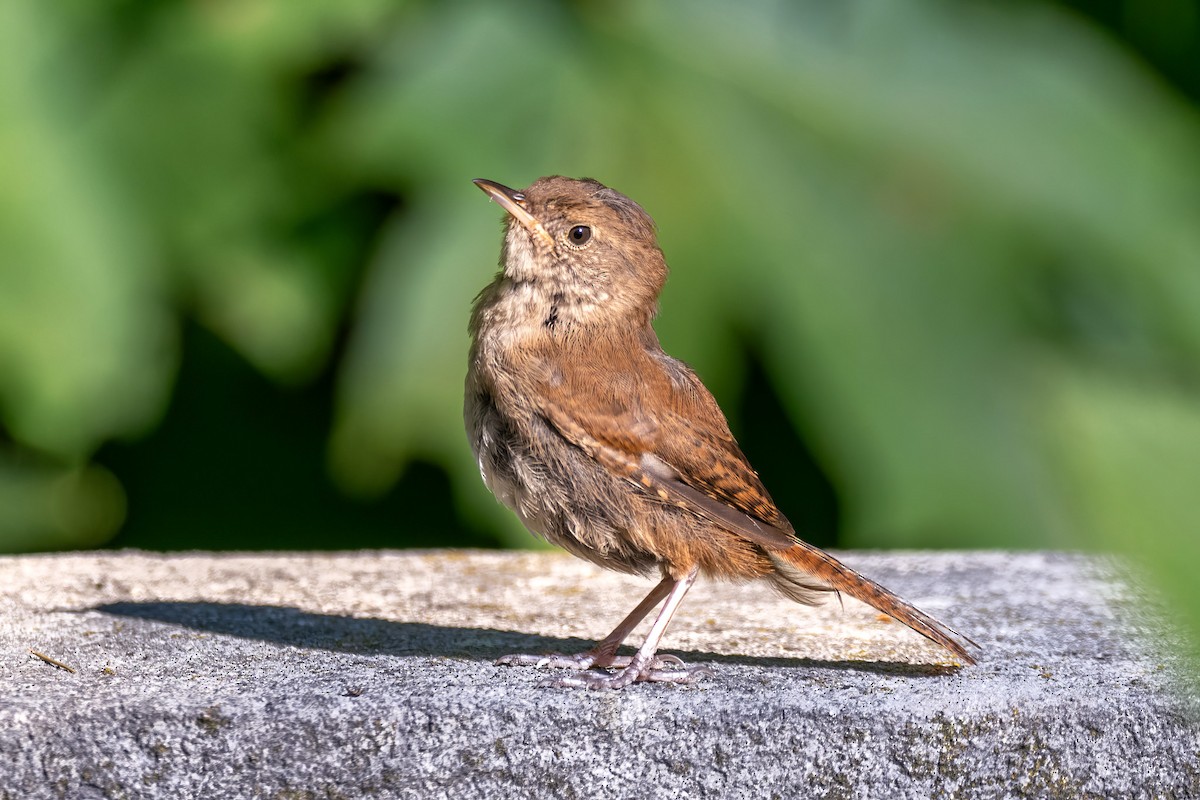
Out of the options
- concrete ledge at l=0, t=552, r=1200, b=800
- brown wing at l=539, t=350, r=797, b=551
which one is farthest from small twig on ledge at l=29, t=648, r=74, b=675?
brown wing at l=539, t=350, r=797, b=551

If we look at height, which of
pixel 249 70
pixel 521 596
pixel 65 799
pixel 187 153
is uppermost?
pixel 249 70

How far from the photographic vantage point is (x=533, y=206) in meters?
3.01

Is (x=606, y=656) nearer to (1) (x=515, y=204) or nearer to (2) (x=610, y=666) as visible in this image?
(2) (x=610, y=666)

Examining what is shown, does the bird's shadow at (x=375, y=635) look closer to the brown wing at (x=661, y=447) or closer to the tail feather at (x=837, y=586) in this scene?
the tail feather at (x=837, y=586)

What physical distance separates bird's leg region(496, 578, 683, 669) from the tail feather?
25cm

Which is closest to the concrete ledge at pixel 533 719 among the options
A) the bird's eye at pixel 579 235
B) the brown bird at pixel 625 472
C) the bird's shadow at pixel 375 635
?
the bird's shadow at pixel 375 635

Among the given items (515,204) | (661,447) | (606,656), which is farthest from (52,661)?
(515,204)

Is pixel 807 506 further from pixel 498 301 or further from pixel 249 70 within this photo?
pixel 249 70

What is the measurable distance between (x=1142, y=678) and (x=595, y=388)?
1182 millimetres

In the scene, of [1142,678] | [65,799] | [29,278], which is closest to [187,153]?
[29,278]

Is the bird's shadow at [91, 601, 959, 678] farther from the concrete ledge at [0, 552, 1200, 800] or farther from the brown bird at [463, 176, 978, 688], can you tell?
the brown bird at [463, 176, 978, 688]

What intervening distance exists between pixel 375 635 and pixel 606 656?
20.1 inches

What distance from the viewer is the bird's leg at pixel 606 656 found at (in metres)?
2.54

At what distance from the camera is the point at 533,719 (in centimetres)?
213
